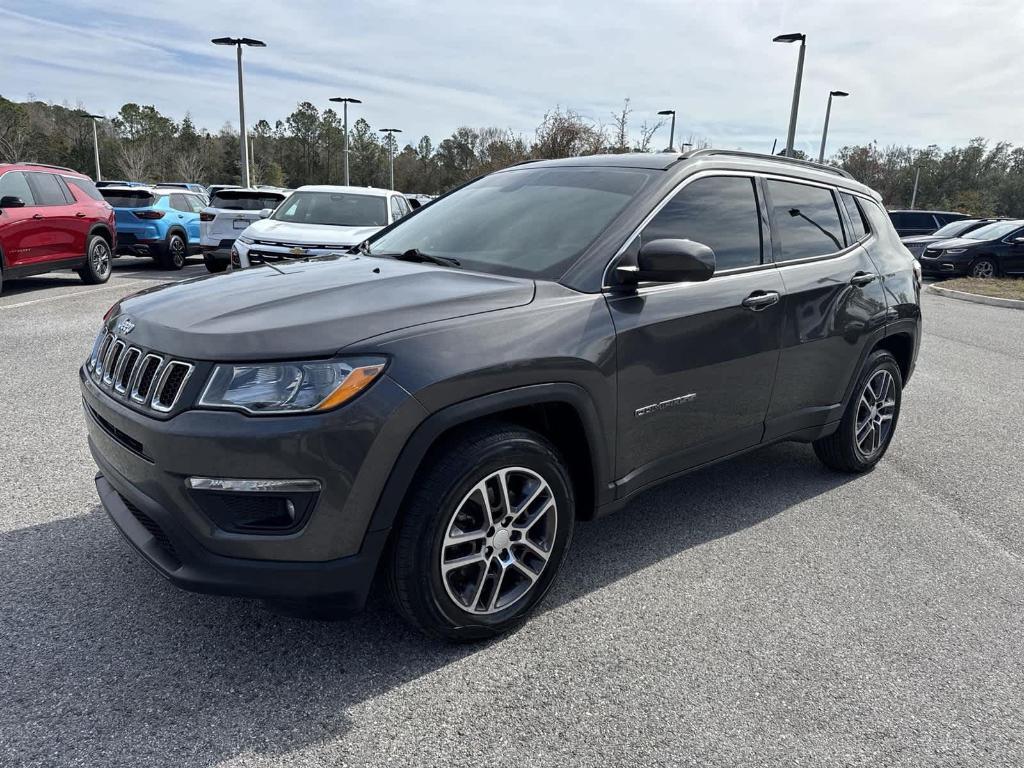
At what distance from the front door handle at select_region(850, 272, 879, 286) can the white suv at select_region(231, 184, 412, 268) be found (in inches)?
260

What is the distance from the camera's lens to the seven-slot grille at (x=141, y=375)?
2436 mm

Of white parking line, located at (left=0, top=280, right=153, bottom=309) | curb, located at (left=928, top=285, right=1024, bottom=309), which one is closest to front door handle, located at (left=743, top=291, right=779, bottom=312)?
white parking line, located at (left=0, top=280, right=153, bottom=309)

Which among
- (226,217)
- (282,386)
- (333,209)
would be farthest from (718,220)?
(226,217)

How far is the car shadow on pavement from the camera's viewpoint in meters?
2.30

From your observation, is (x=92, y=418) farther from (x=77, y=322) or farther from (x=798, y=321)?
(x=77, y=322)

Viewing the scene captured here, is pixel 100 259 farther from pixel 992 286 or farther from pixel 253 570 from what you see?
pixel 992 286

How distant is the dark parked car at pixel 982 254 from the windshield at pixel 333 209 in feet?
50.7

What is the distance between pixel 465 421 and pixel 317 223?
9.16 meters

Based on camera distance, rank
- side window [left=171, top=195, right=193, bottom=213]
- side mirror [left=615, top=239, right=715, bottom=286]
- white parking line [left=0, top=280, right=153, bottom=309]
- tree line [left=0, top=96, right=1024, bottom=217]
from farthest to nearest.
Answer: tree line [left=0, top=96, right=1024, bottom=217]
side window [left=171, top=195, right=193, bottom=213]
white parking line [left=0, top=280, right=153, bottom=309]
side mirror [left=615, top=239, right=715, bottom=286]

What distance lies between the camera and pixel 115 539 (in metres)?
3.52

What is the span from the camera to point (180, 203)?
655 inches

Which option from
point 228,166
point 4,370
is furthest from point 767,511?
point 228,166

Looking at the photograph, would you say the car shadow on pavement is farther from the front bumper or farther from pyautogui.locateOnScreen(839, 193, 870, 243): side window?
pyautogui.locateOnScreen(839, 193, 870, 243): side window

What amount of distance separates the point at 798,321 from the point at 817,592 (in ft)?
4.43
